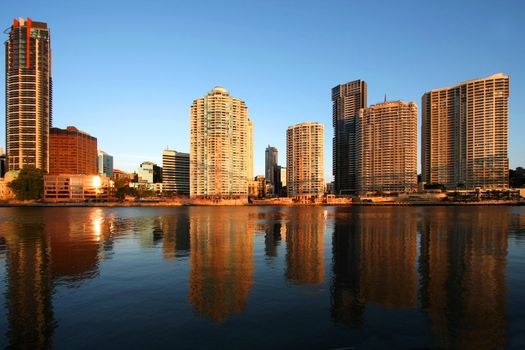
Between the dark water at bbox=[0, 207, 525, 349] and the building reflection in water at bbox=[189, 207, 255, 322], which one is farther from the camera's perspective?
the building reflection in water at bbox=[189, 207, 255, 322]

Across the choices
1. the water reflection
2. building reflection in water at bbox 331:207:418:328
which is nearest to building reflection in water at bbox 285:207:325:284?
building reflection in water at bbox 331:207:418:328

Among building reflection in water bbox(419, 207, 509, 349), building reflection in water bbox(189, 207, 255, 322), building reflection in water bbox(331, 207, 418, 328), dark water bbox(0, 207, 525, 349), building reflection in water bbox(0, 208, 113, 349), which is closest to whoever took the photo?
dark water bbox(0, 207, 525, 349)

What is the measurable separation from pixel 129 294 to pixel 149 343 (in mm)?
9259

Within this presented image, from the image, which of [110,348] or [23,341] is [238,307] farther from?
[23,341]

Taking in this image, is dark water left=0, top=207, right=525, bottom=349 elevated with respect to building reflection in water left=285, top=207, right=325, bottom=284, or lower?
elevated

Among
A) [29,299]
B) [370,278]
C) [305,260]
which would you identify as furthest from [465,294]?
[29,299]

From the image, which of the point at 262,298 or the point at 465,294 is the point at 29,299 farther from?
the point at 465,294

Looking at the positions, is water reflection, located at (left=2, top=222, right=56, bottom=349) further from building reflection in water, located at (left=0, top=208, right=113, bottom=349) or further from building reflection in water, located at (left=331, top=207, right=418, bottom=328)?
building reflection in water, located at (left=331, top=207, right=418, bottom=328)

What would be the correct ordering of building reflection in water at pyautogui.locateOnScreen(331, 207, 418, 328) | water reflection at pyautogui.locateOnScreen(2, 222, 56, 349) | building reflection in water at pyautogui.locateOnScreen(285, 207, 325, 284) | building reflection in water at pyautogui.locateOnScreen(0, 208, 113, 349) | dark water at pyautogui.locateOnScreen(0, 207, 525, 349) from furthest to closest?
1. building reflection in water at pyautogui.locateOnScreen(285, 207, 325, 284)
2. building reflection in water at pyautogui.locateOnScreen(331, 207, 418, 328)
3. building reflection in water at pyautogui.locateOnScreen(0, 208, 113, 349)
4. dark water at pyautogui.locateOnScreen(0, 207, 525, 349)
5. water reflection at pyautogui.locateOnScreen(2, 222, 56, 349)

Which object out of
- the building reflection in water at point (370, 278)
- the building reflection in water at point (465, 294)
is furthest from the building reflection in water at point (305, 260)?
the building reflection in water at point (465, 294)

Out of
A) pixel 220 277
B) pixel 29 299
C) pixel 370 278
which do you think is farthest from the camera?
pixel 220 277

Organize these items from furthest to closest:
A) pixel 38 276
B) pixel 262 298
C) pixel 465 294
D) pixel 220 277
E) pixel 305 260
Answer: pixel 305 260, pixel 38 276, pixel 220 277, pixel 465 294, pixel 262 298

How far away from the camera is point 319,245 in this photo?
1976 inches

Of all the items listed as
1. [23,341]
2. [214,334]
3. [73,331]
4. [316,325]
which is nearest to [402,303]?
[316,325]
